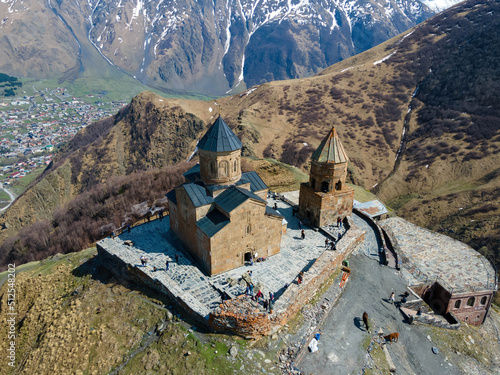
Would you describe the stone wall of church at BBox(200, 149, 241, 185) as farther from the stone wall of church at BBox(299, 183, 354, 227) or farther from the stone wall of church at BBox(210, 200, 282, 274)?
the stone wall of church at BBox(299, 183, 354, 227)

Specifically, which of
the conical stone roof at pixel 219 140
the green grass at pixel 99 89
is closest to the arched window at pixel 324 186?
the conical stone roof at pixel 219 140

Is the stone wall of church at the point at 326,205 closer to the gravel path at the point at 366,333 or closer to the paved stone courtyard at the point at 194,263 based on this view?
the paved stone courtyard at the point at 194,263

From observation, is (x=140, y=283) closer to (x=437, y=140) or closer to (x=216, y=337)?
(x=216, y=337)

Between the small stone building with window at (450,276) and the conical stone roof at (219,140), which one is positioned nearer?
the conical stone roof at (219,140)

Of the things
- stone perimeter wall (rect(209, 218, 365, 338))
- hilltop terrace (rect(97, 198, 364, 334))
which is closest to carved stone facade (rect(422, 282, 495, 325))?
hilltop terrace (rect(97, 198, 364, 334))

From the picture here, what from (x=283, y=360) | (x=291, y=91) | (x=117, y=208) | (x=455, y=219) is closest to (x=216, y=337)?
(x=283, y=360)

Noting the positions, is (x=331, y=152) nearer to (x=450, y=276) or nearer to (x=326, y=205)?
(x=326, y=205)

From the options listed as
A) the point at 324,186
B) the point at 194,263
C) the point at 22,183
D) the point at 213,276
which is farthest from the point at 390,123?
the point at 22,183
